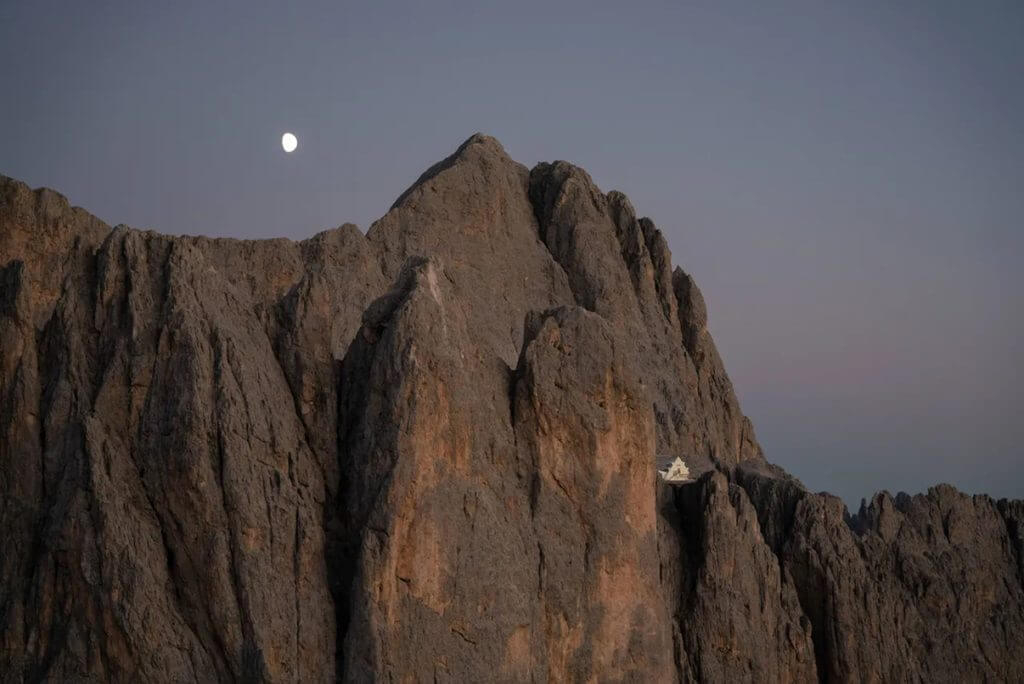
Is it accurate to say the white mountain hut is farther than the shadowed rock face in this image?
Yes

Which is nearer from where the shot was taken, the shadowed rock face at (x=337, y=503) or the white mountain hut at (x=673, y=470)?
the shadowed rock face at (x=337, y=503)

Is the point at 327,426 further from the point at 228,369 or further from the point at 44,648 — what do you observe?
the point at 44,648

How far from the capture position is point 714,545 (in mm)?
48438

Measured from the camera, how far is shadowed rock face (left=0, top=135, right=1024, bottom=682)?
35844 mm

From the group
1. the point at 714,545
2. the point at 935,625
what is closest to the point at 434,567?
the point at 714,545

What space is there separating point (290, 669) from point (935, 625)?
25.6 metres

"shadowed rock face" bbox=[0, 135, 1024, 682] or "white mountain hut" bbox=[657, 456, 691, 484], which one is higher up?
"white mountain hut" bbox=[657, 456, 691, 484]

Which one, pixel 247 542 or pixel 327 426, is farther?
pixel 327 426

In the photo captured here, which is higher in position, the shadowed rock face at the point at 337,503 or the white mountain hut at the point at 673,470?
the white mountain hut at the point at 673,470

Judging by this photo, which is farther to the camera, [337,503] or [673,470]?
[673,470]

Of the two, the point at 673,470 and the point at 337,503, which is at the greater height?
the point at 673,470

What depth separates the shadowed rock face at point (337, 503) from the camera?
35.8 m

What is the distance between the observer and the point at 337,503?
38.6 meters

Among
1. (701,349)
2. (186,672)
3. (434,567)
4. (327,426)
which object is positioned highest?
(701,349)
